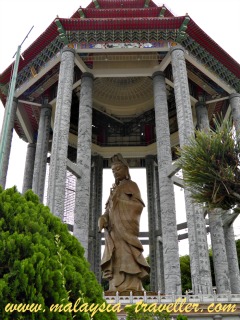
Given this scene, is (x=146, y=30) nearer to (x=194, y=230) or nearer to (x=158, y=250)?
(x=194, y=230)

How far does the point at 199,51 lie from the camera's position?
19.0 meters

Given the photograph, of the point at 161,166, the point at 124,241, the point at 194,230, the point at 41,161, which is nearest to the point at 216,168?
the point at 124,241

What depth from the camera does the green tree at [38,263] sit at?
3.16 meters

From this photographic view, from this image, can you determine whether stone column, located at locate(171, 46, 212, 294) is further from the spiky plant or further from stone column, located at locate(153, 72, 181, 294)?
the spiky plant

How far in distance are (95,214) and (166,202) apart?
9.05m

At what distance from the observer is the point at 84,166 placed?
16.2 meters

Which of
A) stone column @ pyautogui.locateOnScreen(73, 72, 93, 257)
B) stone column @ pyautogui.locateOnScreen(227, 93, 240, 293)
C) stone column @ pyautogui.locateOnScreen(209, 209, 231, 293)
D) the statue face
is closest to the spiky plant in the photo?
the statue face

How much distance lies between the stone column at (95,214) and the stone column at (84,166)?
7322 millimetres

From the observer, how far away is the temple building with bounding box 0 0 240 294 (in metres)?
15.1

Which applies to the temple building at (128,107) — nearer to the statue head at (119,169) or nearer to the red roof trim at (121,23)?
the red roof trim at (121,23)

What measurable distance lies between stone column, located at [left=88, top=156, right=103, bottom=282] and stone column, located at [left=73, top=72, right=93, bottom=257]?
7322 millimetres

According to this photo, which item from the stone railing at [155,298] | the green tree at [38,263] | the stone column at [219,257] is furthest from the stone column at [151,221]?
the green tree at [38,263]

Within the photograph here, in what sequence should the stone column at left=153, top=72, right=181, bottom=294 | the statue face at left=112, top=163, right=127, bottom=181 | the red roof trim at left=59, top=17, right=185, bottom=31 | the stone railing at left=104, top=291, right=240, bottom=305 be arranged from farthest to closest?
the red roof trim at left=59, top=17, right=185, bottom=31 < the stone column at left=153, top=72, right=181, bottom=294 < the statue face at left=112, top=163, right=127, bottom=181 < the stone railing at left=104, top=291, right=240, bottom=305

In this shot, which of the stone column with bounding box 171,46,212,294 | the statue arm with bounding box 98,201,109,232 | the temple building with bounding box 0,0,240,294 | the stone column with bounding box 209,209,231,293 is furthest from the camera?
the stone column with bounding box 209,209,231,293
